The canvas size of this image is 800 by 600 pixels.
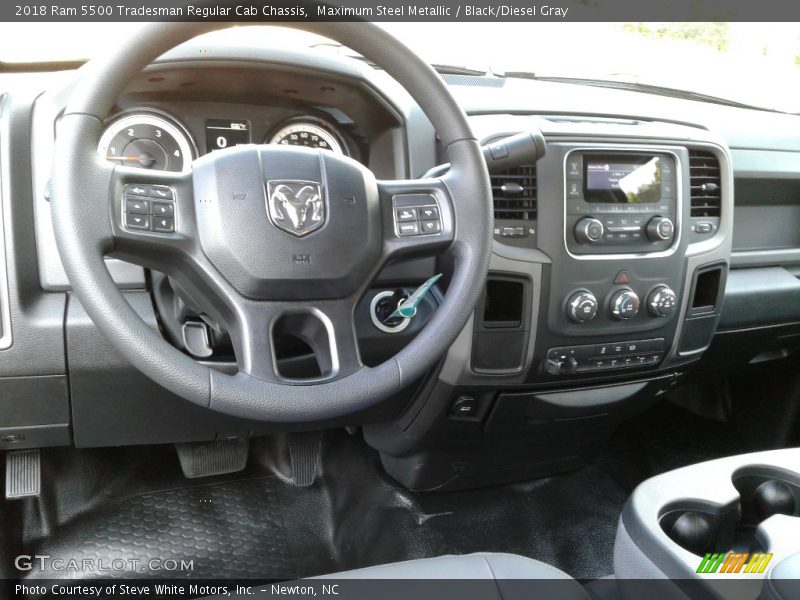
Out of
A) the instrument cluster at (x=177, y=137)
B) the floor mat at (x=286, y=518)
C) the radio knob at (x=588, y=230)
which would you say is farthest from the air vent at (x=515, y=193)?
the floor mat at (x=286, y=518)

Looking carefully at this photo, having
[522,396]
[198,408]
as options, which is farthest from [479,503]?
[198,408]

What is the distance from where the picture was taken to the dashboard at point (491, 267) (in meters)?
1.36

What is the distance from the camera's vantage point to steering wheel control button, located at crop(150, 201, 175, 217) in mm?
1071

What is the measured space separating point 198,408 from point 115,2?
2.57ft

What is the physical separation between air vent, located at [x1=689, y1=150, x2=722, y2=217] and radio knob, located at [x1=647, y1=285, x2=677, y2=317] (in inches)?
8.6

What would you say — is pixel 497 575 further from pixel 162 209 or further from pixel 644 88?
pixel 644 88

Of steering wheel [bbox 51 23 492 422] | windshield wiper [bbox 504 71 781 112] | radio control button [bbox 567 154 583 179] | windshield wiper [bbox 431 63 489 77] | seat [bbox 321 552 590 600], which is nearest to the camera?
steering wheel [bbox 51 23 492 422]

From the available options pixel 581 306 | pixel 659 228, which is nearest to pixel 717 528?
pixel 581 306

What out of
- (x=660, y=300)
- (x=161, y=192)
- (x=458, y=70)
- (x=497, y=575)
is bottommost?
(x=497, y=575)

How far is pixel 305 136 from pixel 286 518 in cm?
107

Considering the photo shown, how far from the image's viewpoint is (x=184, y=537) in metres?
1.91

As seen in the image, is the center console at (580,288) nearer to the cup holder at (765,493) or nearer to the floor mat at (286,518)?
the floor mat at (286,518)

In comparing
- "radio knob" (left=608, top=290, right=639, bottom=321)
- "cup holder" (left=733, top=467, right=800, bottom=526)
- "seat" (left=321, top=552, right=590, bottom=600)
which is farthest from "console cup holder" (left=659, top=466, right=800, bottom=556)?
"radio knob" (left=608, top=290, right=639, bottom=321)

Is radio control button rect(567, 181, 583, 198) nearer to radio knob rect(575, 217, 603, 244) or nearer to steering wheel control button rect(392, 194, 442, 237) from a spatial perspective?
radio knob rect(575, 217, 603, 244)
